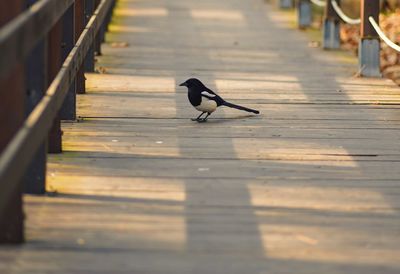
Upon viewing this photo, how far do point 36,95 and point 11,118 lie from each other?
0.90 metres

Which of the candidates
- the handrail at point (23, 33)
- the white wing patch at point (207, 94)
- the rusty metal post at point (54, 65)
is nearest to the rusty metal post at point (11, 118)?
the handrail at point (23, 33)

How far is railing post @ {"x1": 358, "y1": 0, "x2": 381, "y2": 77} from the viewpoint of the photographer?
1031 cm

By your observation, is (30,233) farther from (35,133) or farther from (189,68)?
(189,68)

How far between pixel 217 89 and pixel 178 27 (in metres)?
4.70

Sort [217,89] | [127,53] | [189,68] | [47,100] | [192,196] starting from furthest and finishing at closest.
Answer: [127,53] → [189,68] → [217,89] → [192,196] → [47,100]

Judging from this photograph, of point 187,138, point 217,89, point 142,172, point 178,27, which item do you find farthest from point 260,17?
point 142,172

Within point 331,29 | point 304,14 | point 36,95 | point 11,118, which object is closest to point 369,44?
point 331,29

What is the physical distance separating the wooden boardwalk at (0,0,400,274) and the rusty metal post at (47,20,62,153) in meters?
0.08

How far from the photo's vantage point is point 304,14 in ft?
46.7

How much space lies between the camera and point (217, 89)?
9453 millimetres

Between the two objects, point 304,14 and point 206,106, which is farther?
point 304,14

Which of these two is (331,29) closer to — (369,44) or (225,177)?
(369,44)

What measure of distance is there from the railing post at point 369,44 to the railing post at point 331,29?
1.88m

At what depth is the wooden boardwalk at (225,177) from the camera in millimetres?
4699
